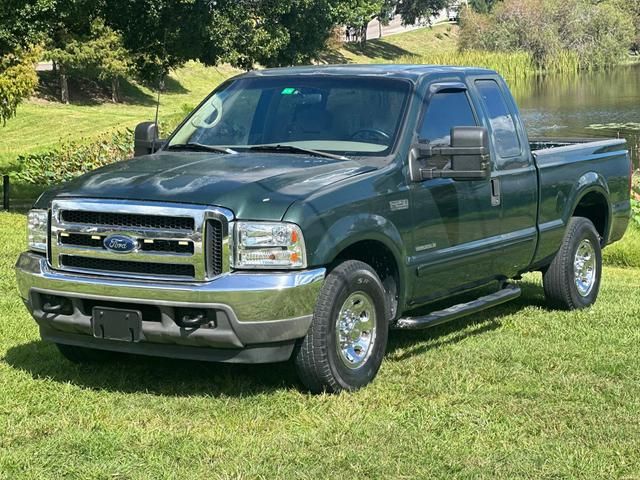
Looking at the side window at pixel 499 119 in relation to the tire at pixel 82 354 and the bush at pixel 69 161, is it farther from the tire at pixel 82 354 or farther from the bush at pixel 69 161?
the bush at pixel 69 161

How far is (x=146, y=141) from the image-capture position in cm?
796

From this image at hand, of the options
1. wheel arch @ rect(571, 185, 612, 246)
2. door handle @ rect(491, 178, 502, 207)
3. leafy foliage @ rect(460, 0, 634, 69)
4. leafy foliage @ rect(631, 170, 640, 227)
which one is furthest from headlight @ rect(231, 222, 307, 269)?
leafy foliage @ rect(460, 0, 634, 69)

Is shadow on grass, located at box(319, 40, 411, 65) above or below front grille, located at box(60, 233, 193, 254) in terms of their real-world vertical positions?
below

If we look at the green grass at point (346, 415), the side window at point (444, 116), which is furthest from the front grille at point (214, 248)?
the side window at point (444, 116)

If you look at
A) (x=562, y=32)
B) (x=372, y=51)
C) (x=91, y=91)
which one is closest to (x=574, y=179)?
(x=91, y=91)

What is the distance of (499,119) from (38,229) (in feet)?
11.5

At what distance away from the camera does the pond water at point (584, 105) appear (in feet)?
127

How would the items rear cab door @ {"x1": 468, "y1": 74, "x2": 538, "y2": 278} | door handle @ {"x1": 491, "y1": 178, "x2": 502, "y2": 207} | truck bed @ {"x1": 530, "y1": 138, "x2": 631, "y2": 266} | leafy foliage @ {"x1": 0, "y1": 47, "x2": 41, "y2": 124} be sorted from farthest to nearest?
leafy foliage @ {"x1": 0, "y1": 47, "x2": 41, "y2": 124} < truck bed @ {"x1": 530, "y1": 138, "x2": 631, "y2": 266} < rear cab door @ {"x1": 468, "y1": 74, "x2": 538, "y2": 278} < door handle @ {"x1": 491, "y1": 178, "x2": 502, "y2": 207}

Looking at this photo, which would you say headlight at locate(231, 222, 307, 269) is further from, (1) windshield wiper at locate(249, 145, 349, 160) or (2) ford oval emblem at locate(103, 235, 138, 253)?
(1) windshield wiper at locate(249, 145, 349, 160)

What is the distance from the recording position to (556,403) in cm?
636

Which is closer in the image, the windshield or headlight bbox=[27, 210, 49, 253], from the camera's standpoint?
headlight bbox=[27, 210, 49, 253]

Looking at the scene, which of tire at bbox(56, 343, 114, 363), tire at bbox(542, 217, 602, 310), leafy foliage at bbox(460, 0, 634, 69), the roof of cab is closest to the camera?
tire at bbox(56, 343, 114, 363)

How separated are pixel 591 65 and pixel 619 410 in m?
73.2

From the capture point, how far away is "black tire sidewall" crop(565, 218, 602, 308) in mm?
9188
